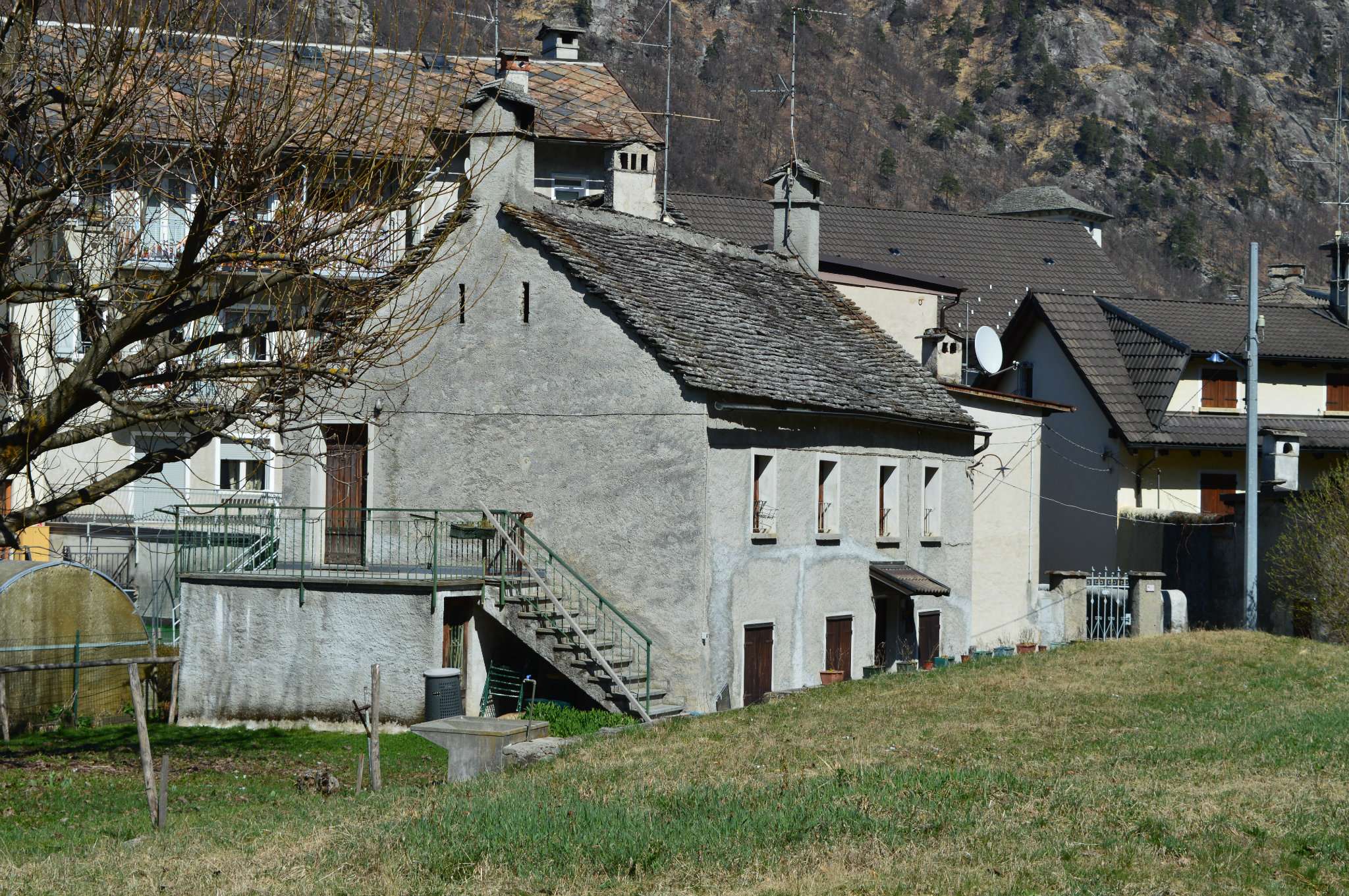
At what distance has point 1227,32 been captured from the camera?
167500 mm

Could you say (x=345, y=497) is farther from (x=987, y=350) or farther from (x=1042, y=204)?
(x=1042, y=204)

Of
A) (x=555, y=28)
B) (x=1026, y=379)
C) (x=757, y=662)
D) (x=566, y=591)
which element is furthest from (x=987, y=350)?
(x=555, y=28)

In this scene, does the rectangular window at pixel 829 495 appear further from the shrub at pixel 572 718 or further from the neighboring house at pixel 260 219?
the neighboring house at pixel 260 219

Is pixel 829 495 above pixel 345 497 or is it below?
above

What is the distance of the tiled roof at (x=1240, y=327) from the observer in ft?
146

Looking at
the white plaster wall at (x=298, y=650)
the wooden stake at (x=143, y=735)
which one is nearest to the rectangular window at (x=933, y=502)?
the white plaster wall at (x=298, y=650)

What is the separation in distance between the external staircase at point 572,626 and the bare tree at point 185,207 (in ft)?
25.5

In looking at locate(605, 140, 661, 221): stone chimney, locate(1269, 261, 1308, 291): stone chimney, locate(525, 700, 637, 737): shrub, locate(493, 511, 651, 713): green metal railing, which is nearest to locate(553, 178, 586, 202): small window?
locate(605, 140, 661, 221): stone chimney

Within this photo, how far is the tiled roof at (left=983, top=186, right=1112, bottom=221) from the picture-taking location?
73.5 m

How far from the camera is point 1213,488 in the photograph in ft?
146

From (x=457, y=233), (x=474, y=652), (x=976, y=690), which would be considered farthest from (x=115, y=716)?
(x=976, y=690)

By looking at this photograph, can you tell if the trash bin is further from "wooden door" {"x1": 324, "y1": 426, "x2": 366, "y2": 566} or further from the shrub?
"wooden door" {"x1": 324, "y1": 426, "x2": 366, "y2": 566}

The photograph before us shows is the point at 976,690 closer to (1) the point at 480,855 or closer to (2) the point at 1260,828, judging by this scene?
(2) the point at 1260,828

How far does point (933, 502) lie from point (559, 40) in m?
27.4
